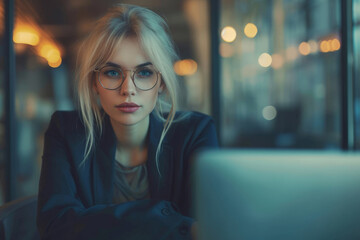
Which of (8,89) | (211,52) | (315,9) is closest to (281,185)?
(211,52)

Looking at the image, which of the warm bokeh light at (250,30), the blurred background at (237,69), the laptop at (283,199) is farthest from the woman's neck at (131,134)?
the warm bokeh light at (250,30)

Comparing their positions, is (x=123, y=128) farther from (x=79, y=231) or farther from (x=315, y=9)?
(x=315, y=9)

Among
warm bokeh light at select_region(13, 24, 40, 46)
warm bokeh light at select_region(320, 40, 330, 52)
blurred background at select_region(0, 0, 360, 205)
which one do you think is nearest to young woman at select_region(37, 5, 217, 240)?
Answer: blurred background at select_region(0, 0, 360, 205)

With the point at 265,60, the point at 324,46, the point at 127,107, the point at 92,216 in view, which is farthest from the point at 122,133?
the point at 265,60

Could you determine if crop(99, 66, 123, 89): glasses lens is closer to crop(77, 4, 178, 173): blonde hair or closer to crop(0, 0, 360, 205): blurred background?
crop(77, 4, 178, 173): blonde hair

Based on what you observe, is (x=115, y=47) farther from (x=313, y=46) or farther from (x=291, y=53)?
(x=291, y=53)

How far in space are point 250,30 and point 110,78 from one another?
245 inches

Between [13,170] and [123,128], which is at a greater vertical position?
[123,128]

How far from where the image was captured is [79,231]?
0.84m

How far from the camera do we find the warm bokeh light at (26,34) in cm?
274

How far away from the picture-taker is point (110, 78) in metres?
1.06

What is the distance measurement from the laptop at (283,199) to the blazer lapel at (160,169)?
0.60 meters

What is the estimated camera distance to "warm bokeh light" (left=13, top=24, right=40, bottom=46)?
8.98 feet

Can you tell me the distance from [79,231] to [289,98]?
695cm
